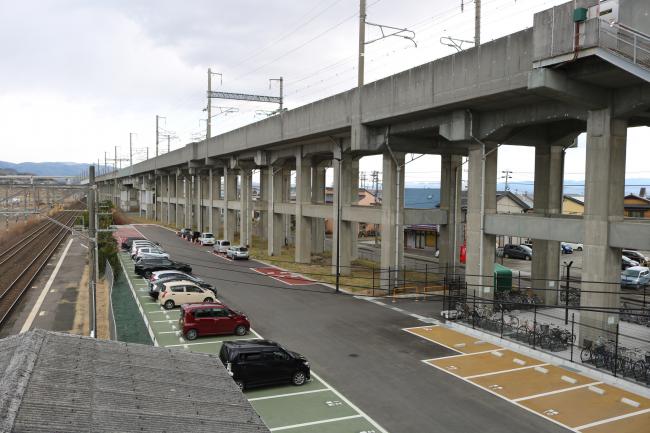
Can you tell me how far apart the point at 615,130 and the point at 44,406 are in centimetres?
2063

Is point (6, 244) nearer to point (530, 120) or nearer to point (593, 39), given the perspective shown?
point (530, 120)

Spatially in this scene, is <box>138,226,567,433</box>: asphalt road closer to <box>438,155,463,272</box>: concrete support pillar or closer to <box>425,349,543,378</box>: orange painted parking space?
<box>425,349,543,378</box>: orange painted parking space

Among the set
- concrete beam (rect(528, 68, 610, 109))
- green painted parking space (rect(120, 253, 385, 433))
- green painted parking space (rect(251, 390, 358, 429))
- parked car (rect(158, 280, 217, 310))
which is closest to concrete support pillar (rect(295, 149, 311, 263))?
parked car (rect(158, 280, 217, 310))

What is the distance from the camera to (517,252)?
5369cm

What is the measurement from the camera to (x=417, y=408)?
14.8 m

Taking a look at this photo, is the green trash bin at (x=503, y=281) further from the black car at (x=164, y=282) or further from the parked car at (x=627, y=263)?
the parked car at (x=627, y=263)

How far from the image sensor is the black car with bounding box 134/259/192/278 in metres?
35.6

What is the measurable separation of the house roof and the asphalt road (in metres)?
6.40

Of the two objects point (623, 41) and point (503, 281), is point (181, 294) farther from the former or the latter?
point (623, 41)

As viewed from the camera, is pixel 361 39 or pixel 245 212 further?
pixel 245 212

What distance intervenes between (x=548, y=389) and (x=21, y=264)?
4085cm

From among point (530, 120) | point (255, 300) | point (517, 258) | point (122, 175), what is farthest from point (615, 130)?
point (122, 175)

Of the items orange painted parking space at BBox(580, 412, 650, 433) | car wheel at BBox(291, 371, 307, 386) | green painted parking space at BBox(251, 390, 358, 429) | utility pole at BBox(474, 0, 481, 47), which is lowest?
orange painted parking space at BBox(580, 412, 650, 433)

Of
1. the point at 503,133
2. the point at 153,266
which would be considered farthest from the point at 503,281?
the point at 153,266
